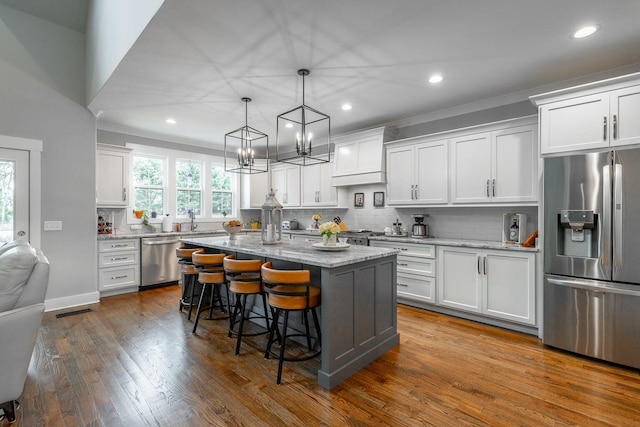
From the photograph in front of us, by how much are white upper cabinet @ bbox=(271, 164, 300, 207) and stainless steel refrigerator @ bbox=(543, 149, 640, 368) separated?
4.36 meters

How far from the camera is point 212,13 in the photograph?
7.22 ft

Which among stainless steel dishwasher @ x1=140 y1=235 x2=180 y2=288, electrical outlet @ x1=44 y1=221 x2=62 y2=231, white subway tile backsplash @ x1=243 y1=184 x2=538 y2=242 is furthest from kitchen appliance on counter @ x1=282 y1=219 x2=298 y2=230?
electrical outlet @ x1=44 y1=221 x2=62 y2=231

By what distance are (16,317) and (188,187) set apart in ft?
15.1

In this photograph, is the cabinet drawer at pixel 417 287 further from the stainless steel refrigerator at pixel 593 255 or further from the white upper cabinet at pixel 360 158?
the white upper cabinet at pixel 360 158

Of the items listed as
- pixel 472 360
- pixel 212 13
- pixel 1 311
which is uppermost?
Answer: pixel 212 13

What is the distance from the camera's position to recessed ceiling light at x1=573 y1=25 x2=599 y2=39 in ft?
7.91

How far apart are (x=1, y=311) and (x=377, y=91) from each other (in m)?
3.82

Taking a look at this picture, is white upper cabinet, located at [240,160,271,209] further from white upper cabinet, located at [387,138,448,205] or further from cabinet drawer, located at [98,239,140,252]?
white upper cabinet, located at [387,138,448,205]

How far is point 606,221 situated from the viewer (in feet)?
8.68

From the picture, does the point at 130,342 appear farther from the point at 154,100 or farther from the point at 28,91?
the point at 28,91

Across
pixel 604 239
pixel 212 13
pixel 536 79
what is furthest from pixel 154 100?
pixel 604 239

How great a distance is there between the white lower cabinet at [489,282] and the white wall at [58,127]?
16.1ft

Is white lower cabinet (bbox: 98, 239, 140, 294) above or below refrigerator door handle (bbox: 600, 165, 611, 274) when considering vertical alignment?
below

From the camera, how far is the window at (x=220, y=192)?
6.68m
